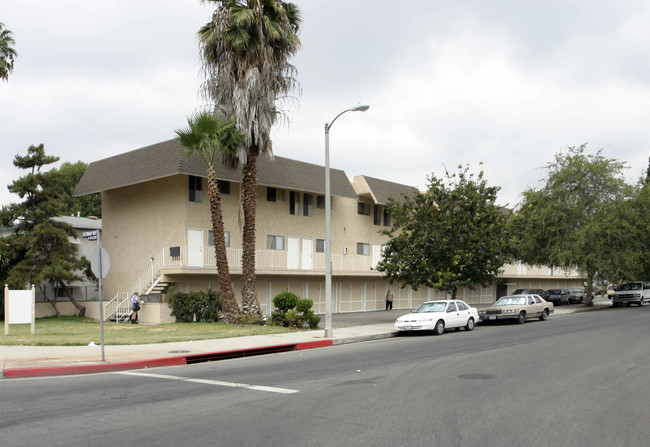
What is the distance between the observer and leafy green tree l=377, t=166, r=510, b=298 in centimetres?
2733

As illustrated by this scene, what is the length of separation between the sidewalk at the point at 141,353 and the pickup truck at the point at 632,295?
30.7 meters

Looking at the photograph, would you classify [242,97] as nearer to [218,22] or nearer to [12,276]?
[218,22]

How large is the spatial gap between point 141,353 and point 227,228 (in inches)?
620

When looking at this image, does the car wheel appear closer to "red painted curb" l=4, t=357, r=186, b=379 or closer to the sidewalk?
the sidewalk

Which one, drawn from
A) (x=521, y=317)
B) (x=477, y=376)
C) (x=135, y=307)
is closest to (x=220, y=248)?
(x=135, y=307)

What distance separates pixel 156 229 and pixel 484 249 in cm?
1693

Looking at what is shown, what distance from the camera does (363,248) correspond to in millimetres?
39031

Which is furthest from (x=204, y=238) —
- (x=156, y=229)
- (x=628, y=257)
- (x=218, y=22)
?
(x=628, y=257)

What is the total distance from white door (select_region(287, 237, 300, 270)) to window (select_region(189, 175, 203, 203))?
5873 mm

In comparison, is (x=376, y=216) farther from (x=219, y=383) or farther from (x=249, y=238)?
(x=219, y=383)

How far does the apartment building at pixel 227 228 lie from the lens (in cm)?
2788

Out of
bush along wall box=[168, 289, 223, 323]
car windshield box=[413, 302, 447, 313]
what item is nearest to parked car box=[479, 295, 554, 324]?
car windshield box=[413, 302, 447, 313]

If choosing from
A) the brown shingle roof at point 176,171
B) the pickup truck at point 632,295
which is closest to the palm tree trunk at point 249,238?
the brown shingle roof at point 176,171

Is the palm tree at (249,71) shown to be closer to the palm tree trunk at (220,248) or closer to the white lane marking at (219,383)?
the palm tree trunk at (220,248)
